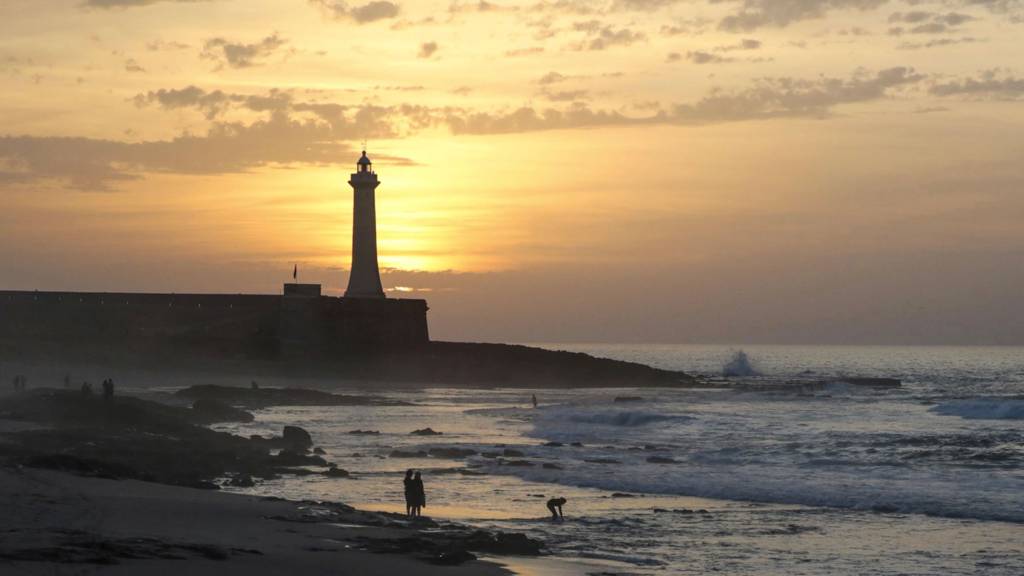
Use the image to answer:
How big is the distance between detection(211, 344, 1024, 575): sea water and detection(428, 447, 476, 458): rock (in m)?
0.38

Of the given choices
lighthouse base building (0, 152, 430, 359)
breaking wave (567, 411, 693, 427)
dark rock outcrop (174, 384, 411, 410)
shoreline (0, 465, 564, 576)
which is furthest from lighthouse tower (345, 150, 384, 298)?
shoreline (0, 465, 564, 576)

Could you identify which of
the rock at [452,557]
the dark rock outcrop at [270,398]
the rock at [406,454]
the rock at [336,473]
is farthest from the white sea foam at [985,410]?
the rock at [452,557]

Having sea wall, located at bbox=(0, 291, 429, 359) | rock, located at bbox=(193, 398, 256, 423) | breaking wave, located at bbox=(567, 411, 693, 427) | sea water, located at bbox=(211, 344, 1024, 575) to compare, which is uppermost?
sea wall, located at bbox=(0, 291, 429, 359)

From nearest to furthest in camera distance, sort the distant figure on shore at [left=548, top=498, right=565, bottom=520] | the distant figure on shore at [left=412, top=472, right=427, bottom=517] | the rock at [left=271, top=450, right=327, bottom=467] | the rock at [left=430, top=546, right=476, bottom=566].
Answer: the rock at [left=430, top=546, right=476, bottom=566]
the distant figure on shore at [left=412, top=472, right=427, bottom=517]
the distant figure on shore at [left=548, top=498, right=565, bottom=520]
the rock at [left=271, top=450, right=327, bottom=467]

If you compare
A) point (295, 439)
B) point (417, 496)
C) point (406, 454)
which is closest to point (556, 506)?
point (417, 496)

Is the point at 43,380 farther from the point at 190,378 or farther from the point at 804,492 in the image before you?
the point at 804,492

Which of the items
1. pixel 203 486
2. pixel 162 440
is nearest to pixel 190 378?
pixel 162 440

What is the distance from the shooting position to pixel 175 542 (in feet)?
37.0

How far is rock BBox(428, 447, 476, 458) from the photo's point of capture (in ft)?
78.6

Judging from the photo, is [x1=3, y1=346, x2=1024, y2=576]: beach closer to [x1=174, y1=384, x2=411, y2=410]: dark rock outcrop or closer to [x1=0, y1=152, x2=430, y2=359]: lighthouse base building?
[x1=174, y1=384, x2=411, y2=410]: dark rock outcrop

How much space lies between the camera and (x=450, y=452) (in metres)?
24.2

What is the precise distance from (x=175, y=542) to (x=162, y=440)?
10.5 meters

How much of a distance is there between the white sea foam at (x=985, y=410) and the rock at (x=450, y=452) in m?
22.1

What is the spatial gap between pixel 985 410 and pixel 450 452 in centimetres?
2585
